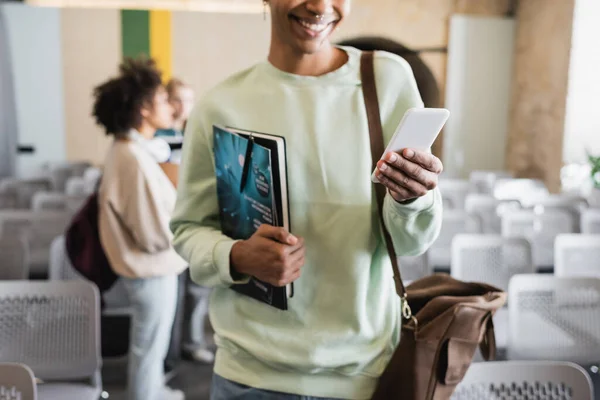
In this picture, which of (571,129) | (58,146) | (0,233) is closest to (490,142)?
(571,129)

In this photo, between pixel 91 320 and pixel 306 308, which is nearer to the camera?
pixel 306 308

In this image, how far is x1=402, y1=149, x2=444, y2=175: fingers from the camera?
76 centimetres

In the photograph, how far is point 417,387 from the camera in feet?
3.23

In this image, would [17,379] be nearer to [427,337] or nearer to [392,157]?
[427,337]

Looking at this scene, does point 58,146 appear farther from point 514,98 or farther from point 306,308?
point 306,308

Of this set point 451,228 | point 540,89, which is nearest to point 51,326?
point 451,228

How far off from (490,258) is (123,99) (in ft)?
6.81

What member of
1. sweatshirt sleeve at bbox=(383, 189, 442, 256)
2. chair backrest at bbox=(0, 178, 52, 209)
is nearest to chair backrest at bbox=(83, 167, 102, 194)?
chair backrest at bbox=(0, 178, 52, 209)

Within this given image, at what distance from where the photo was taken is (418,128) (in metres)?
0.74

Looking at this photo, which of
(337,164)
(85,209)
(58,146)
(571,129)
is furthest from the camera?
(58,146)

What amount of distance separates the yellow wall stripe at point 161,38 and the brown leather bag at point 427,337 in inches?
307

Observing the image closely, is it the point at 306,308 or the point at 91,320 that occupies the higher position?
the point at 306,308

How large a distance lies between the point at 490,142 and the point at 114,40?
5985 mm

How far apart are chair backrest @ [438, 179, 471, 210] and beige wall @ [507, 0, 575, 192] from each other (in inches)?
81.1
